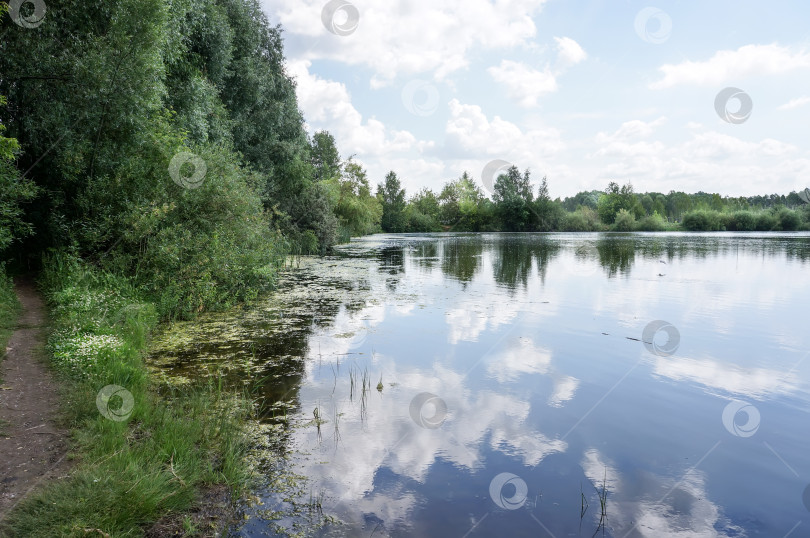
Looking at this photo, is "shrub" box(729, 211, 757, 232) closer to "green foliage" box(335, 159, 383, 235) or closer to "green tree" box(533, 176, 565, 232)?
"green tree" box(533, 176, 565, 232)

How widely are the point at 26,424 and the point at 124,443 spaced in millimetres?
Result: 1220

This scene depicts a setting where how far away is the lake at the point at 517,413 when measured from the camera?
192 inches

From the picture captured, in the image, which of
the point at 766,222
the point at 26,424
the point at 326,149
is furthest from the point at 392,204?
the point at 26,424

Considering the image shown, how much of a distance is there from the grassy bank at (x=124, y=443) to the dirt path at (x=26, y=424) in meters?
0.16

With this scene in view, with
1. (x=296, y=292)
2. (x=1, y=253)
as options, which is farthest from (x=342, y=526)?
(x=1, y=253)

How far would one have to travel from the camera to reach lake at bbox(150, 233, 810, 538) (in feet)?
A: 16.0

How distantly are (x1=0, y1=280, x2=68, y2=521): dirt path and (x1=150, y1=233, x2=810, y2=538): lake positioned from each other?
1.80m

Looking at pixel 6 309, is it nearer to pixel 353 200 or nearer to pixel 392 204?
pixel 353 200

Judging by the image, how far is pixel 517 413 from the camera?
723 centimetres

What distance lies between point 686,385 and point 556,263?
2136 cm

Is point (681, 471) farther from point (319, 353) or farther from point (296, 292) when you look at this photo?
A: point (296, 292)

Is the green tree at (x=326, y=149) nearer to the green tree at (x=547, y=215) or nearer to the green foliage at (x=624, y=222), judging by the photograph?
the green tree at (x=547, y=215)

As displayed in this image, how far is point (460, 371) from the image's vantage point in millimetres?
9211

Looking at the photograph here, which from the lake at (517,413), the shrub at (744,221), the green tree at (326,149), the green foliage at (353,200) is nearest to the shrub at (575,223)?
the shrub at (744,221)
